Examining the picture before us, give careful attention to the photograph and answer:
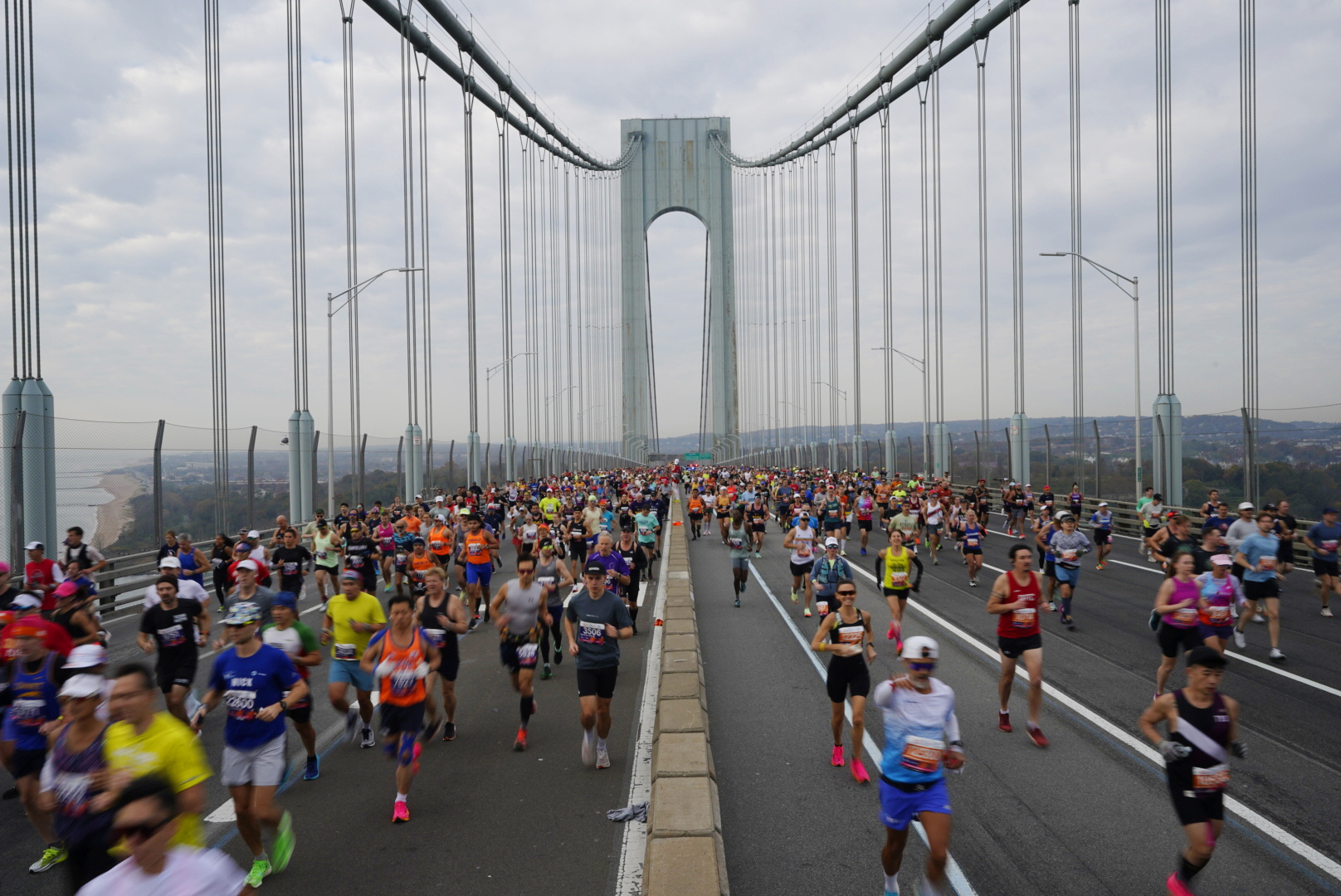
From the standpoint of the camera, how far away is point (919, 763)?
451 cm

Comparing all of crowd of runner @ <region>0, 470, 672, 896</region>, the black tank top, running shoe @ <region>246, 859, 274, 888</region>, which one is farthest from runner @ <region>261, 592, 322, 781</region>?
the black tank top

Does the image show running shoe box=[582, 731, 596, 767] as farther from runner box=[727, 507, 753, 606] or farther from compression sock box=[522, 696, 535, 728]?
runner box=[727, 507, 753, 606]

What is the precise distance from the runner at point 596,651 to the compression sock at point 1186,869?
373cm

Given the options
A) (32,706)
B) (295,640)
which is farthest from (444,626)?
(32,706)

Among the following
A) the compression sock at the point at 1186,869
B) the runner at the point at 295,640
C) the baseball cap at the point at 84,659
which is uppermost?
the baseball cap at the point at 84,659

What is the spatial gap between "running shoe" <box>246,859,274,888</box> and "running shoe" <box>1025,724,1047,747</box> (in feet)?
17.7

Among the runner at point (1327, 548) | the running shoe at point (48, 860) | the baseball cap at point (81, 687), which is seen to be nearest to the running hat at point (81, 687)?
the baseball cap at point (81, 687)

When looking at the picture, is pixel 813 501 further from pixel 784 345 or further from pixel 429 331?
pixel 784 345

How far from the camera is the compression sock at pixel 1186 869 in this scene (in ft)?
14.2

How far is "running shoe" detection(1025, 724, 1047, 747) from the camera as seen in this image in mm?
6945

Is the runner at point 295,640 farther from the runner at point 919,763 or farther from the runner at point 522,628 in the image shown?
the runner at point 919,763

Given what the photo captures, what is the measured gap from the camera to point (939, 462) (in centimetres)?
3838

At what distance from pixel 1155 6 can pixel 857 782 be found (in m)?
31.0

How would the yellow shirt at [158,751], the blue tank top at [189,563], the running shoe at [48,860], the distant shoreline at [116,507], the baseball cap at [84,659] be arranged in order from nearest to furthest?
the yellow shirt at [158,751] → the baseball cap at [84,659] → the running shoe at [48,860] → the blue tank top at [189,563] → the distant shoreline at [116,507]
